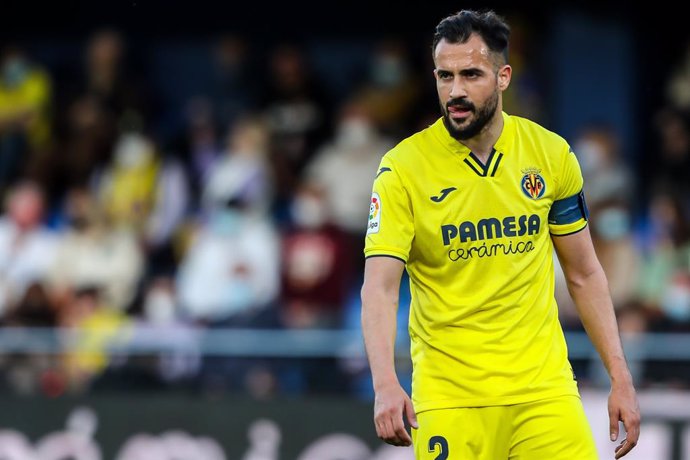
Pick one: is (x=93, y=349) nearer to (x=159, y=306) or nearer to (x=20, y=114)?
(x=159, y=306)

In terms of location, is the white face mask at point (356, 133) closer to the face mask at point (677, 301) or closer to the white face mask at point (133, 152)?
the white face mask at point (133, 152)

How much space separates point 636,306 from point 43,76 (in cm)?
633

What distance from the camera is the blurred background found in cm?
991

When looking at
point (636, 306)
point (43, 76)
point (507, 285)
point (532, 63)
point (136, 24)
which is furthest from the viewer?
point (136, 24)

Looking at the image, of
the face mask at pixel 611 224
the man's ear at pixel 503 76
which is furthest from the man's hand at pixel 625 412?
the face mask at pixel 611 224

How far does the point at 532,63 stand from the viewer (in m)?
12.7

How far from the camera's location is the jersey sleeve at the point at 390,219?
5.26m

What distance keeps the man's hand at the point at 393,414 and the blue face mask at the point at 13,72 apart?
29.9 feet

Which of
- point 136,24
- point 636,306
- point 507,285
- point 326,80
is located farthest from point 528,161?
point 136,24

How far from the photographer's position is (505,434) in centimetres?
534

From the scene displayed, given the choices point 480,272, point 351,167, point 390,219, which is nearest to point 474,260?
point 480,272

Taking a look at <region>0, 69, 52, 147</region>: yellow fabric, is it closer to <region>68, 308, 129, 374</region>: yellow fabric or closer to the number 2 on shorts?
<region>68, 308, 129, 374</region>: yellow fabric

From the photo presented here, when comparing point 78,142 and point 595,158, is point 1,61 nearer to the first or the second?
point 78,142

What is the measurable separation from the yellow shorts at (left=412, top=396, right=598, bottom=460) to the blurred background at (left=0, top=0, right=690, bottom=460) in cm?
412
